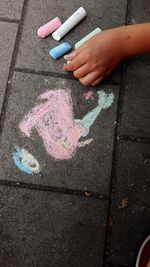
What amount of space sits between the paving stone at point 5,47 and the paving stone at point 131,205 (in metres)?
0.52

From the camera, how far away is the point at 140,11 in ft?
5.75

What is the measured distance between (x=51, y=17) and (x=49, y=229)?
864 mm

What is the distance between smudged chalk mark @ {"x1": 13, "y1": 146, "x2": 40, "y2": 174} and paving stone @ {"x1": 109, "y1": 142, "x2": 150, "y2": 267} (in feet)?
1.00

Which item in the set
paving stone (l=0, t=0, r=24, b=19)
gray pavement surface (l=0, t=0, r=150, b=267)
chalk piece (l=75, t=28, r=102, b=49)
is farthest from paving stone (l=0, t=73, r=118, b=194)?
paving stone (l=0, t=0, r=24, b=19)

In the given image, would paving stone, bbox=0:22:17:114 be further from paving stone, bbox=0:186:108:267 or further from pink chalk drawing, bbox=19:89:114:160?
paving stone, bbox=0:186:108:267

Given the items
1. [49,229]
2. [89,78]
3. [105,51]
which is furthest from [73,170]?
[105,51]

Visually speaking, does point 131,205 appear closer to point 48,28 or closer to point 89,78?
point 89,78

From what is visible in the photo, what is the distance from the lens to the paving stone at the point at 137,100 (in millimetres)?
1567

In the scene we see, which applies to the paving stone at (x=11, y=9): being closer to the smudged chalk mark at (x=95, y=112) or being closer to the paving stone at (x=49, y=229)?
the smudged chalk mark at (x=95, y=112)

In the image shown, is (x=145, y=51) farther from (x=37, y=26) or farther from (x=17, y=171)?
(x=17, y=171)

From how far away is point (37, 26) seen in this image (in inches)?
67.1

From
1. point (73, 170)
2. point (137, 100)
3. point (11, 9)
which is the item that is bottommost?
point (73, 170)

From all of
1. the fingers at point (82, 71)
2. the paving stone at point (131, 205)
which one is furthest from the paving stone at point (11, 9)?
the paving stone at point (131, 205)

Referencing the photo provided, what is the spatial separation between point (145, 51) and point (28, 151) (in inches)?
23.3
